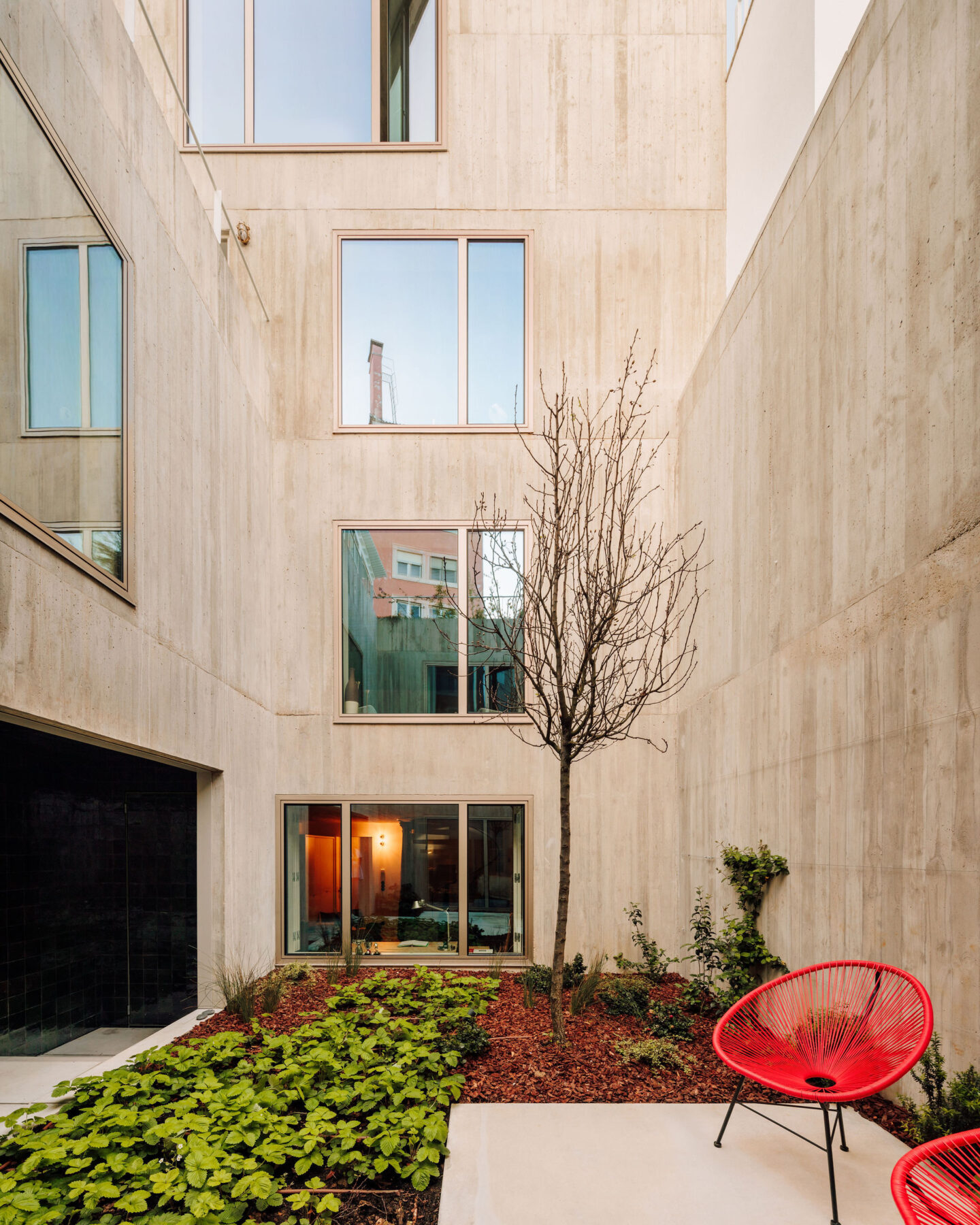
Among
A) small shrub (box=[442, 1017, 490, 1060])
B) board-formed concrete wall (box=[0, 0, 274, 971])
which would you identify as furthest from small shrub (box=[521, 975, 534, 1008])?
board-formed concrete wall (box=[0, 0, 274, 971])

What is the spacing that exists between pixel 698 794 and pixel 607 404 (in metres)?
3.63

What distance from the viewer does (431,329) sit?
8359 millimetres

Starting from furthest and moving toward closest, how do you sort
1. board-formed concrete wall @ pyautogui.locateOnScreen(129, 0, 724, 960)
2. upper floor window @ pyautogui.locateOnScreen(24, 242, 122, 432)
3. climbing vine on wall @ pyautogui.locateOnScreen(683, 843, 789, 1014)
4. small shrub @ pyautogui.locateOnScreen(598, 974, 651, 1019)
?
board-formed concrete wall @ pyautogui.locateOnScreen(129, 0, 724, 960), small shrub @ pyautogui.locateOnScreen(598, 974, 651, 1019), climbing vine on wall @ pyautogui.locateOnScreen(683, 843, 789, 1014), upper floor window @ pyautogui.locateOnScreen(24, 242, 122, 432)

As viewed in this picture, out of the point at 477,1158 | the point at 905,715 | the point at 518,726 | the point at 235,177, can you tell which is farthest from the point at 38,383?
the point at 235,177

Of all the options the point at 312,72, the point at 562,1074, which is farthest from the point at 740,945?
the point at 312,72

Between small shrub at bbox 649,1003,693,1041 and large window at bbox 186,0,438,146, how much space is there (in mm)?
7756

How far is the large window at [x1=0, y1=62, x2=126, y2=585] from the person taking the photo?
3.41 m

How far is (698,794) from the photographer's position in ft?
23.0

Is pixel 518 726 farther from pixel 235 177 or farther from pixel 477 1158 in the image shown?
pixel 235 177

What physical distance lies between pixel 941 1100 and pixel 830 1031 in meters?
0.49

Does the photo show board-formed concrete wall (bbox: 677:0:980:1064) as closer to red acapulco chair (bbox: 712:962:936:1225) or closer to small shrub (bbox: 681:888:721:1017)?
red acapulco chair (bbox: 712:962:936:1225)

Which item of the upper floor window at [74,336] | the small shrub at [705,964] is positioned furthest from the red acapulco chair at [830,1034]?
the upper floor window at [74,336]

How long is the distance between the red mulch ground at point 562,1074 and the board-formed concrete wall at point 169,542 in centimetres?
180

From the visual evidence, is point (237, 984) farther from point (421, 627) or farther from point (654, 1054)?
point (421, 627)
